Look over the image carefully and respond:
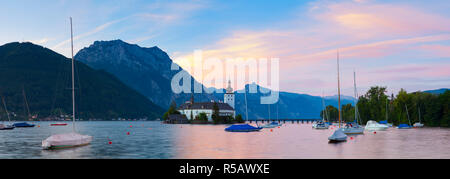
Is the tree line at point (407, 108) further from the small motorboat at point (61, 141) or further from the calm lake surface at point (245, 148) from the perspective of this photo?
the small motorboat at point (61, 141)

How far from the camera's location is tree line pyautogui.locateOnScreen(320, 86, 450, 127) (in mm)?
150875

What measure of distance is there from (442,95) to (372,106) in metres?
43.7

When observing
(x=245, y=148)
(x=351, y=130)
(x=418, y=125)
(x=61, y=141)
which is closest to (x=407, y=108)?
(x=418, y=125)

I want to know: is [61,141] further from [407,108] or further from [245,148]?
[407,108]

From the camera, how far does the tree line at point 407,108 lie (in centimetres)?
15088

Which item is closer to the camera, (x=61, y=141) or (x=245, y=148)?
(x=61, y=141)

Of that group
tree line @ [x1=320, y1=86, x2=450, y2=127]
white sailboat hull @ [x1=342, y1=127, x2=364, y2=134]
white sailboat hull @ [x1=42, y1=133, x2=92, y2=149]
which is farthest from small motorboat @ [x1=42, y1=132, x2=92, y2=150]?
tree line @ [x1=320, y1=86, x2=450, y2=127]

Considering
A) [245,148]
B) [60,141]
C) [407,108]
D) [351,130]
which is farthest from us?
[407,108]

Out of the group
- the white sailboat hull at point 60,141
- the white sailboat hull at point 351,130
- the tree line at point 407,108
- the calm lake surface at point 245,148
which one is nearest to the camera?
the calm lake surface at point 245,148

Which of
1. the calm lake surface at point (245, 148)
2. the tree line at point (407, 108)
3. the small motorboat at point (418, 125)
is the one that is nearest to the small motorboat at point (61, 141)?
the calm lake surface at point (245, 148)

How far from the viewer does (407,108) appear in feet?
563

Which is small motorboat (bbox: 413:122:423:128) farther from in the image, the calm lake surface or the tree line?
the calm lake surface
